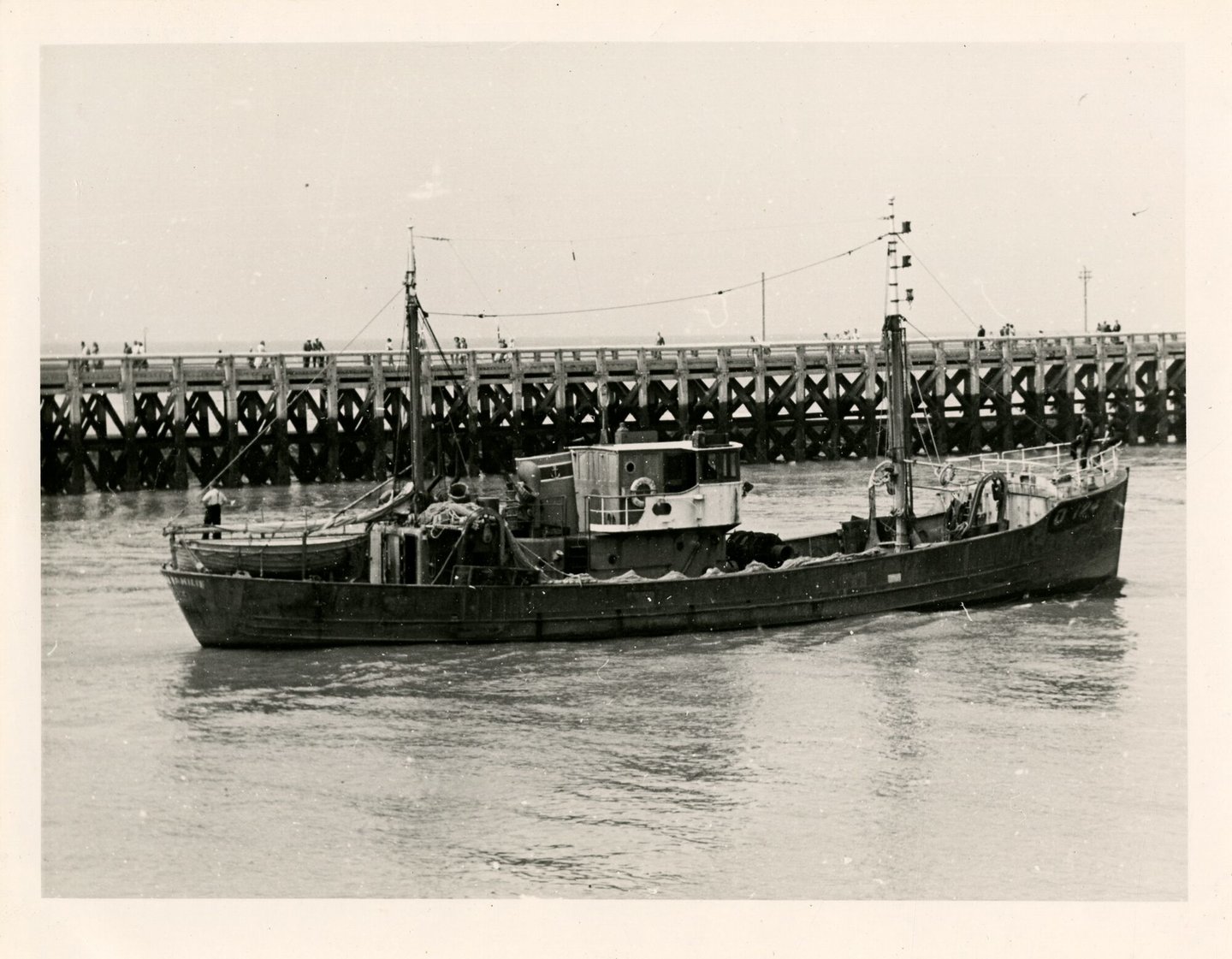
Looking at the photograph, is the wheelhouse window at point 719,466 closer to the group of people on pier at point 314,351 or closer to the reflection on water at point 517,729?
the reflection on water at point 517,729

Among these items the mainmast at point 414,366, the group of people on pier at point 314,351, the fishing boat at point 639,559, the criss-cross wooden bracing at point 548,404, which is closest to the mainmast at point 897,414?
the fishing boat at point 639,559

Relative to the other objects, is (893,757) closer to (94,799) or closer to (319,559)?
(94,799)

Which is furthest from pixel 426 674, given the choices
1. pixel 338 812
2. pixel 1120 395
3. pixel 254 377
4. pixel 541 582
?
pixel 1120 395

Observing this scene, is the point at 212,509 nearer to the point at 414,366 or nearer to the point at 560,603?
the point at 414,366

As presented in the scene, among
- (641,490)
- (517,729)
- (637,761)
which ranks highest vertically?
(641,490)

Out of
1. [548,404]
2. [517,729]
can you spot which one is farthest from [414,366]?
[548,404]
